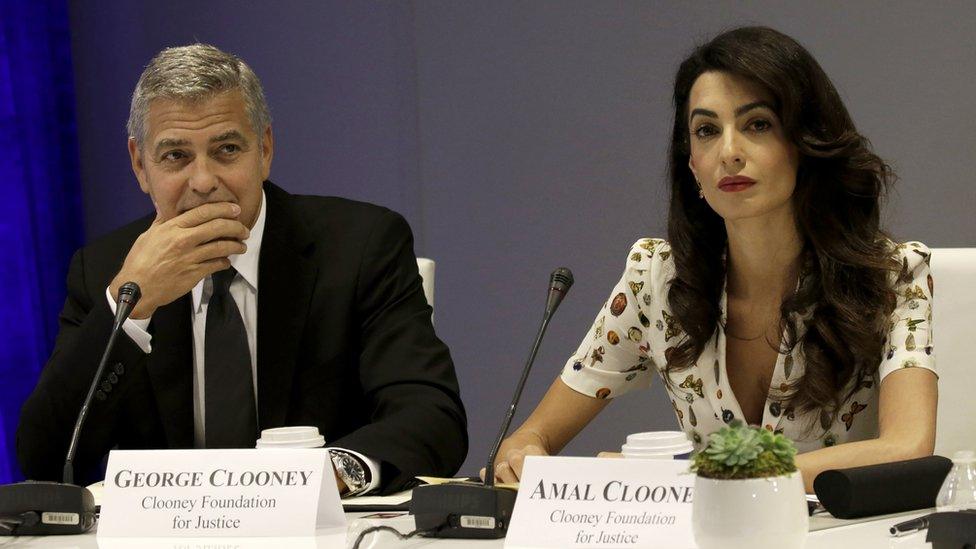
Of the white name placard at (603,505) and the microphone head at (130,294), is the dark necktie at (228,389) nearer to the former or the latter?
the microphone head at (130,294)

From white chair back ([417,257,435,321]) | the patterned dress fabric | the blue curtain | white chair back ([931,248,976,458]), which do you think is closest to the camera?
the patterned dress fabric

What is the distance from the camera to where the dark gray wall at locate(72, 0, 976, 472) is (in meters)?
3.37

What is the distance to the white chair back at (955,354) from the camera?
2.28 metres

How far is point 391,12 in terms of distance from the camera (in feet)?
13.3

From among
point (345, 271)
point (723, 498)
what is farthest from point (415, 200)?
point (723, 498)

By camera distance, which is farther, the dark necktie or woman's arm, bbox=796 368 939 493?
the dark necktie

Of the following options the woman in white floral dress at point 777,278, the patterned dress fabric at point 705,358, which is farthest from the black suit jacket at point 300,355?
the patterned dress fabric at point 705,358

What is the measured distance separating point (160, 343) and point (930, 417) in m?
1.41

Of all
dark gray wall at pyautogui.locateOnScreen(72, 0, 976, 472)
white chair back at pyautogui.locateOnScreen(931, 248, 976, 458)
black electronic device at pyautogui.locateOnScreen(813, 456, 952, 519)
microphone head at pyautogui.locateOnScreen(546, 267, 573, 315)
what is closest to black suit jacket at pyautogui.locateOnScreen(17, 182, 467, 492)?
microphone head at pyautogui.locateOnScreen(546, 267, 573, 315)

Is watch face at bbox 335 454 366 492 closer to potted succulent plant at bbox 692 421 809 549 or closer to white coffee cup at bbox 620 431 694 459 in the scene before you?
white coffee cup at bbox 620 431 694 459

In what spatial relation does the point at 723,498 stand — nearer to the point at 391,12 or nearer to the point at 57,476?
the point at 57,476

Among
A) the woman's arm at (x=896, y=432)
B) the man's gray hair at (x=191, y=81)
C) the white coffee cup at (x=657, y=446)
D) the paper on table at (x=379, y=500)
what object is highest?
the man's gray hair at (x=191, y=81)

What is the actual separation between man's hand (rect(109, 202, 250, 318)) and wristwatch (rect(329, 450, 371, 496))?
517mm

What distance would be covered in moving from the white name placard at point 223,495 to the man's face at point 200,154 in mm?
830
